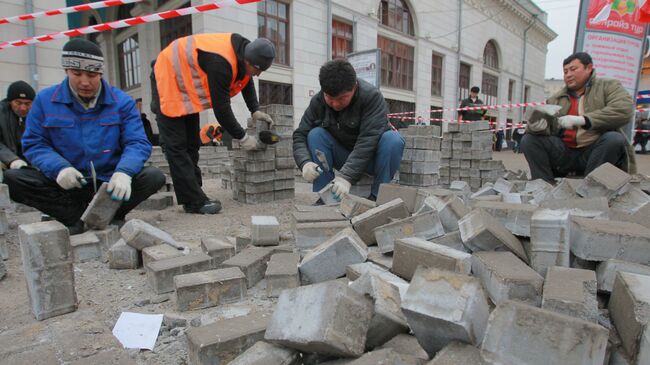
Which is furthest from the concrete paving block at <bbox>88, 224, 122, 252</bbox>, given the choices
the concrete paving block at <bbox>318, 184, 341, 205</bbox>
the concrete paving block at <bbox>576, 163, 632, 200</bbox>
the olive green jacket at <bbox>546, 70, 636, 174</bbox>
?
the olive green jacket at <bbox>546, 70, 636, 174</bbox>

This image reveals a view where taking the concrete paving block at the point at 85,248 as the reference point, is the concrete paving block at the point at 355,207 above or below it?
above

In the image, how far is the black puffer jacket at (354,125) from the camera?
10.4ft

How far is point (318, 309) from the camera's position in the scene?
3.62ft

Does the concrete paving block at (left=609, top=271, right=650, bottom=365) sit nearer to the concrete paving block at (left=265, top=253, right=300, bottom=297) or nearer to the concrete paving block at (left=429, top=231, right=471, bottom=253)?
the concrete paving block at (left=429, top=231, right=471, bottom=253)

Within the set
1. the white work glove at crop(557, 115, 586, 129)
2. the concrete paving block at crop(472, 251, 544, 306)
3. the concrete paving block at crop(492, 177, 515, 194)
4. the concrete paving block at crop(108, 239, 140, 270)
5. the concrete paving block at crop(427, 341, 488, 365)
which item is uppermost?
the white work glove at crop(557, 115, 586, 129)

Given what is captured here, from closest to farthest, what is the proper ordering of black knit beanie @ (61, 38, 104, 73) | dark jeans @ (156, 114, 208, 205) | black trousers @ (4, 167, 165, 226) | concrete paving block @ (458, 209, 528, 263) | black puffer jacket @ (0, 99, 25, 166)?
concrete paving block @ (458, 209, 528, 263), black knit beanie @ (61, 38, 104, 73), black trousers @ (4, 167, 165, 226), dark jeans @ (156, 114, 208, 205), black puffer jacket @ (0, 99, 25, 166)

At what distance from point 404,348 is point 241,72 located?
2934 mm

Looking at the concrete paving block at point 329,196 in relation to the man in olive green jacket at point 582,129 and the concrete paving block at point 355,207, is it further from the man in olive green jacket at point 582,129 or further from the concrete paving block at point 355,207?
the man in olive green jacket at point 582,129

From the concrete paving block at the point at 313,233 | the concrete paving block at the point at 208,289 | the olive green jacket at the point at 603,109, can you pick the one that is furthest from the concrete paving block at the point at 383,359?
the olive green jacket at the point at 603,109

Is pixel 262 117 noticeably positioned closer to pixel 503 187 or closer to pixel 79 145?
pixel 79 145

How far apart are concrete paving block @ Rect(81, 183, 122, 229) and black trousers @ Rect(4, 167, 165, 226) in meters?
0.28

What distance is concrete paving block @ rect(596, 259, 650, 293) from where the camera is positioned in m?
1.45

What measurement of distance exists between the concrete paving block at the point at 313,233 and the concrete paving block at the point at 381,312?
0.78 meters

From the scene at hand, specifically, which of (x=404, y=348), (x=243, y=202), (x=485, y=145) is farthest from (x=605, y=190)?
(x=243, y=202)
